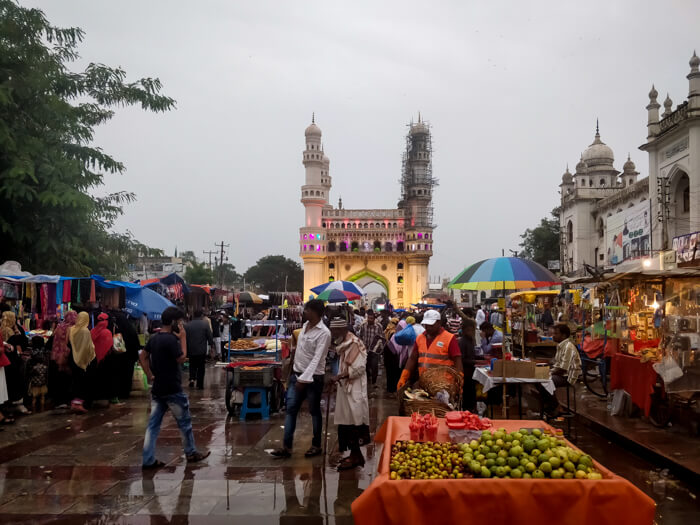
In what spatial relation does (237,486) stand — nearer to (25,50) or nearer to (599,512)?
(599,512)

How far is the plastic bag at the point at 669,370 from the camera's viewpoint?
658 centimetres

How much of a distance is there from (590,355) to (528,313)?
1550 centimetres

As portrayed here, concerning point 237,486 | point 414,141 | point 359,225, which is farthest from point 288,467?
point 414,141

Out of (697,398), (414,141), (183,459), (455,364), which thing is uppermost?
(414,141)

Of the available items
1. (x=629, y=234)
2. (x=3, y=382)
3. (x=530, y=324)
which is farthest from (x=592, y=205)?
(x=3, y=382)

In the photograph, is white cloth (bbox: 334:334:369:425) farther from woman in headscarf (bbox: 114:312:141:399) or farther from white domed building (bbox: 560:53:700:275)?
white domed building (bbox: 560:53:700:275)

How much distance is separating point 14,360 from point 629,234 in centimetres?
2932

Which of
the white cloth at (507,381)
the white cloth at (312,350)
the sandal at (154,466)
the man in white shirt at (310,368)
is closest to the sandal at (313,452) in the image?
the man in white shirt at (310,368)

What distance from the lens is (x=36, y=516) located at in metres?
4.17

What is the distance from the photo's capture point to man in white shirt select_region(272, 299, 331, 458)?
5582 mm

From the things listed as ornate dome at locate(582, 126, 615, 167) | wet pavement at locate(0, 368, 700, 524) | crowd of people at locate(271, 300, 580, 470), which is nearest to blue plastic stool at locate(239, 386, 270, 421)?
wet pavement at locate(0, 368, 700, 524)

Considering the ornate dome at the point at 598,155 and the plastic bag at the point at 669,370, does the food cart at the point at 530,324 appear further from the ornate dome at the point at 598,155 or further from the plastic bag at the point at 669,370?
the ornate dome at the point at 598,155

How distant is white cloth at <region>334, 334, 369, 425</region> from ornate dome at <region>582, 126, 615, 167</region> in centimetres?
4117

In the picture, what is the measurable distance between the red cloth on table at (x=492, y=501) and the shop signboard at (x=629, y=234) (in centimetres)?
2648
